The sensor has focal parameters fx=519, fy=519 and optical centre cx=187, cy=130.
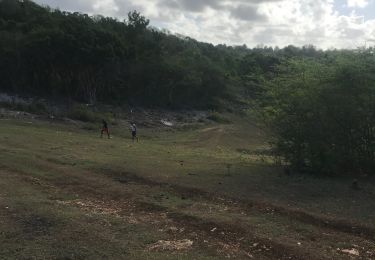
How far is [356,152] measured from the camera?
20.9m

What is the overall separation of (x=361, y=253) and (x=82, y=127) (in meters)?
33.1

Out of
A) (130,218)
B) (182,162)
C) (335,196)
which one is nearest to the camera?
(130,218)

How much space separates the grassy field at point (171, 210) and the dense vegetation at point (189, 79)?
6.16 ft

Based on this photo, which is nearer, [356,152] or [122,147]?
[356,152]

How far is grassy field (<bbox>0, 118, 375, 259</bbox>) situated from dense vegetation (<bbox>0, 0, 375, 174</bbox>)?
74.0 inches

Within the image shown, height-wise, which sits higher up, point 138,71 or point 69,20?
point 69,20

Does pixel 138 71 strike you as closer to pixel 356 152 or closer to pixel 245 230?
pixel 356 152

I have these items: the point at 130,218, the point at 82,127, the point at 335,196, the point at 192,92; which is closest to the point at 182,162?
the point at 335,196

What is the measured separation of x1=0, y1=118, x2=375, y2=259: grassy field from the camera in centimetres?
1152

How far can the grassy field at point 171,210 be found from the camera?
1152cm

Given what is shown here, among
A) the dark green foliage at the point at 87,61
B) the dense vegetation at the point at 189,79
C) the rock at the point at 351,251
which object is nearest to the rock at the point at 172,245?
the rock at the point at 351,251

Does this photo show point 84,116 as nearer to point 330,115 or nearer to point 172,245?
point 330,115

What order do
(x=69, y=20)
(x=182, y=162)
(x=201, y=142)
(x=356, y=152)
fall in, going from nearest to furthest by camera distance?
(x=356, y=152) → (x=182, y=162) → (x=201, y=142) → (x=69, y=20)

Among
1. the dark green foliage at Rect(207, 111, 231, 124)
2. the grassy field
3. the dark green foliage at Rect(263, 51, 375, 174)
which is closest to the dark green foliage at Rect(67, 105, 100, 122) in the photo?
the grassy field
